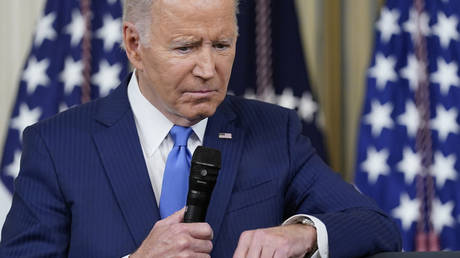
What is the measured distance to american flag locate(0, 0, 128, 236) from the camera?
3768mm

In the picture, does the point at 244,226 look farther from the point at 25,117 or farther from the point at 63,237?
the point at 25,117

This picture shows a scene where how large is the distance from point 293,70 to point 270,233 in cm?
225

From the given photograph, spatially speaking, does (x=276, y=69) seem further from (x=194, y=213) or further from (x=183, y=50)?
(x=194, y=213)

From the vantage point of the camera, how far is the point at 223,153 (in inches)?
Result: 82.8

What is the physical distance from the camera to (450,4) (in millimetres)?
4035

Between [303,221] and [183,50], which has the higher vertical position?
[183,50]

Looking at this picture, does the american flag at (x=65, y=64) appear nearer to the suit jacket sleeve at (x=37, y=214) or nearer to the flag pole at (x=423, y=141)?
the flag pole at (x=423, y=141)

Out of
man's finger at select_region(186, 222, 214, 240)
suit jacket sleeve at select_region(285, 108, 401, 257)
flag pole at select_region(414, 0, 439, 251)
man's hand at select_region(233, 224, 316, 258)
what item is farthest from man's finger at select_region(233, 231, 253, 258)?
flag pole at select_region(414, 0, 439, 251)

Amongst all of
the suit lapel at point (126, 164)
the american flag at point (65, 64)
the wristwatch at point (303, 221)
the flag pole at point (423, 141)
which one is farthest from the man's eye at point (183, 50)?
the flag pole at point (423, 141)

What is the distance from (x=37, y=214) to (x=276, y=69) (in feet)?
7.29

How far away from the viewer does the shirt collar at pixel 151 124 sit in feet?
6.84

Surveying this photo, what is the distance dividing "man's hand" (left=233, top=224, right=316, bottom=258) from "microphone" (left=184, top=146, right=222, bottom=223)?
7.0 inches

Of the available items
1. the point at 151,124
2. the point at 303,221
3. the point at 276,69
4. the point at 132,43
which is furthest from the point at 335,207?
the point at 276,69

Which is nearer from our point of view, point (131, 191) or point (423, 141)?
point (131, 191)
